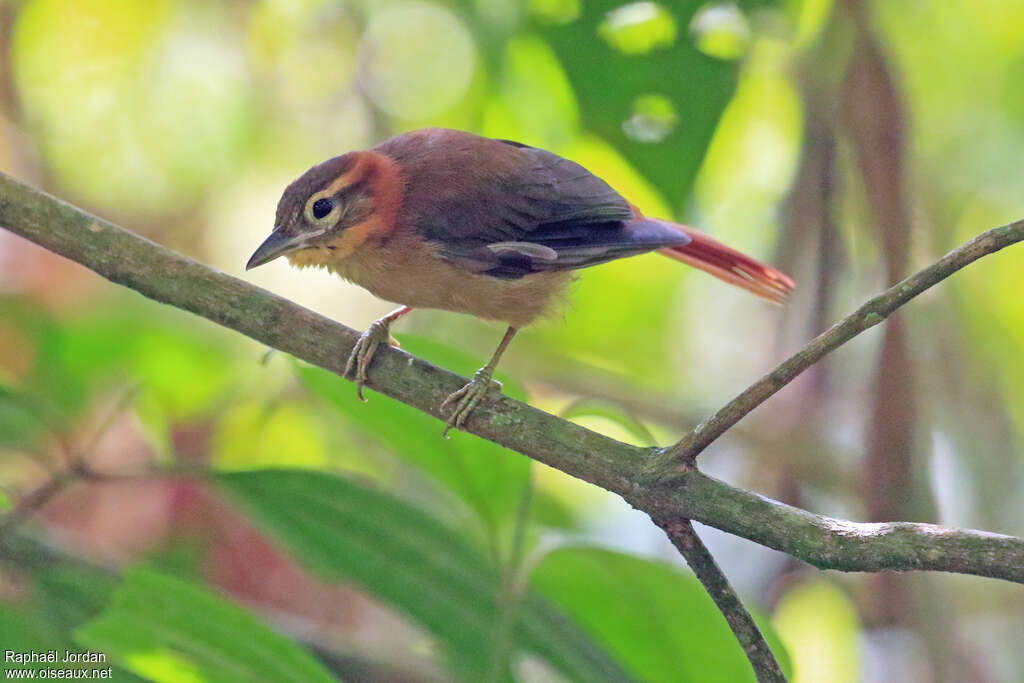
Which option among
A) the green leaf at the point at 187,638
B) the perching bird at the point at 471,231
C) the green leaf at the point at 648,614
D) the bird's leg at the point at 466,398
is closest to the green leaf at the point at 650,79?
the perching bird at the point at 471,231

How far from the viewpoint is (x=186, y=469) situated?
92.4 inches

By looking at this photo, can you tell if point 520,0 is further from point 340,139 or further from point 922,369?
point 340,139

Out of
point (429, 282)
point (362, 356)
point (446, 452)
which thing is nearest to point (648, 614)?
point (446, 452)

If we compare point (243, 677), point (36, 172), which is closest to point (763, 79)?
point (243, 677)

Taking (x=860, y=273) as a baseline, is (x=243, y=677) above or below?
below

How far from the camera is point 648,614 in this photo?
2.21 m

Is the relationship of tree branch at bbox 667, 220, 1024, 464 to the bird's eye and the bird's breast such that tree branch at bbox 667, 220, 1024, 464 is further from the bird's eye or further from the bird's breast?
the bird's eye

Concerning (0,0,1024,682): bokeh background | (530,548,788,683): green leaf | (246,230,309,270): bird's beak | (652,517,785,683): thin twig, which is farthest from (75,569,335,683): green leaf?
(246,230,309,270): bird's beak

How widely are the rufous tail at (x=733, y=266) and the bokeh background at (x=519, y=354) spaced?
0.55 ft

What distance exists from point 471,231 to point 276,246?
53 centimetres

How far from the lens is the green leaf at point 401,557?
2389 mm

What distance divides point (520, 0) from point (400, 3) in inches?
59.0

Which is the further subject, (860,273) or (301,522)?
(860,273)

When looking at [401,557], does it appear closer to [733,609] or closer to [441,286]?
[441,286]
